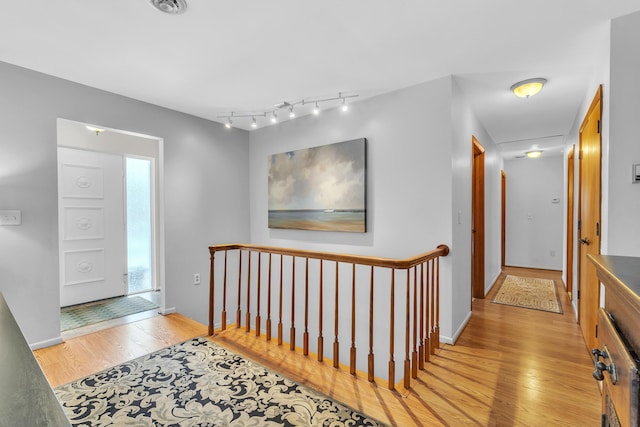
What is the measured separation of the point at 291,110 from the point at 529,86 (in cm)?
228

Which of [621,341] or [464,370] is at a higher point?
[621,341]

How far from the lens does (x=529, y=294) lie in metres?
4.37

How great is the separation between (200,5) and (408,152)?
198 centimetres

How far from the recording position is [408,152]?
9.52ft

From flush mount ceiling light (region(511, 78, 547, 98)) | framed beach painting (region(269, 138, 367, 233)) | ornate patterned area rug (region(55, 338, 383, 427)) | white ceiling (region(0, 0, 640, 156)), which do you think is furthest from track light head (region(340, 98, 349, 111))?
ornate patterned area rug (region(55, 338, 383, 427))

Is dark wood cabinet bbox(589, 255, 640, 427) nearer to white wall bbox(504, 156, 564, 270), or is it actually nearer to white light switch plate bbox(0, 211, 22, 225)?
white light switch plate bbox(0, 211, 22, 225)

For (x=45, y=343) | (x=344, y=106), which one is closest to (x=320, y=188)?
(x=344, y=106)

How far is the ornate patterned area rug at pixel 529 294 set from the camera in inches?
151

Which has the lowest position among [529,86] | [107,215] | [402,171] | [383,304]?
[383,304]

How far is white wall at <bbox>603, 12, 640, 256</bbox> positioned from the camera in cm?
178

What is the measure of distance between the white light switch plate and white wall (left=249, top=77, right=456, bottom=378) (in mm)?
2633

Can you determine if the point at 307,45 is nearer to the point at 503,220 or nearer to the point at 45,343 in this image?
the point at 45,343

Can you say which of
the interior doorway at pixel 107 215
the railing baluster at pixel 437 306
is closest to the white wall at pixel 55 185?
the interior doorway at pixel 107 215

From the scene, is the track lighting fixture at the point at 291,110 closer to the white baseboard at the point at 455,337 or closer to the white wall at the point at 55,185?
the white wall at the point at 55,185
